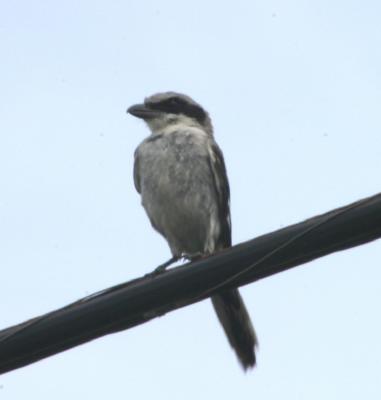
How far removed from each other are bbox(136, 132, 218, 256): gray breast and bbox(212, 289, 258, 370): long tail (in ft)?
3.77

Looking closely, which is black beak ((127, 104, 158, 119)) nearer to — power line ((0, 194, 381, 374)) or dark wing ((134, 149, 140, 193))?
dark wing ((134, 149, 140, 193))

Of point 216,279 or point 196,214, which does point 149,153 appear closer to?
point 196,214

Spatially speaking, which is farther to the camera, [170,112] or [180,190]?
[170,112]

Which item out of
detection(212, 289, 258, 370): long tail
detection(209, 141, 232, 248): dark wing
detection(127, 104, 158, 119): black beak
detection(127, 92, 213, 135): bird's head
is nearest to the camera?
detection(212, 289, 258, 370): long tail

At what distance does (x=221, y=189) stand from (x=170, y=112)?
1454 millimetres

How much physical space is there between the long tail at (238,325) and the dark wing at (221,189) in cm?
138

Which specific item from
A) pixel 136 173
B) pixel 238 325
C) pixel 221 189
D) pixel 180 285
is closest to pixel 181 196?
pixel 221 189

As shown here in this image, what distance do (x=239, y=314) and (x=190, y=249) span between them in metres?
1.70

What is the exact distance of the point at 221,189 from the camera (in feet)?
32.9

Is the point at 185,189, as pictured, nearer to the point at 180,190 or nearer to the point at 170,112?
the point at 180,190

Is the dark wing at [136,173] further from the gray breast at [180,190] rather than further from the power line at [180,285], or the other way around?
the power line at [180,285]

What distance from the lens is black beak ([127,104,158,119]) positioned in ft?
36.3

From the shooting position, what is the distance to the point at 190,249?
10320 millimetres

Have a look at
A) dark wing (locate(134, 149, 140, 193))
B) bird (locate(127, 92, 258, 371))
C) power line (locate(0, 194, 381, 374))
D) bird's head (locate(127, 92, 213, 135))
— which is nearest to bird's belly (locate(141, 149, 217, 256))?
bird (locate(127, 92, 258, 371))
